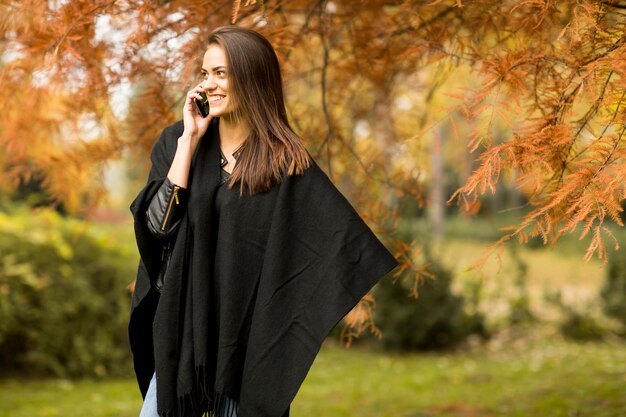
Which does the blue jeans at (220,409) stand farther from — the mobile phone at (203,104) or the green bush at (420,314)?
the green bush at (420,314)

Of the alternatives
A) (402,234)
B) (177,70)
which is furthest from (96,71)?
(402,234)

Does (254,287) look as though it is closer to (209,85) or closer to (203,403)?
(203,403)

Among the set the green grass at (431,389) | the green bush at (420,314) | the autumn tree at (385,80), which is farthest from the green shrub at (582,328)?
the autumn tree at (385,80)

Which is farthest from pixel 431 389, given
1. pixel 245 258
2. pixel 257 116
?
pixel 257 116

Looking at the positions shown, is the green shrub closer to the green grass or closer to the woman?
the green grass

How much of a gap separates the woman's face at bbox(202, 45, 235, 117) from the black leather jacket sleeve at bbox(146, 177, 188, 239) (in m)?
0.32

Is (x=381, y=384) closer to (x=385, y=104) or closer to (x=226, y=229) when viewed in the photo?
(x=385, y=104)

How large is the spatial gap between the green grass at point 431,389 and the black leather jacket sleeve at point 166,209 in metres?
3.65

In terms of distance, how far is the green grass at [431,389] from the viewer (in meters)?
6.09

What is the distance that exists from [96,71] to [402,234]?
5.64m

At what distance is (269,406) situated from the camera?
8.73 ft

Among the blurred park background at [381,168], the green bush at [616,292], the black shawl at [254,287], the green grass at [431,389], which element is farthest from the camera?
the green bush at [616,292]

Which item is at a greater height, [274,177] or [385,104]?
[385,104]

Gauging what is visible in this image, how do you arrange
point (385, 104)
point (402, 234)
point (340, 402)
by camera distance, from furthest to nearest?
1. point (402, 234)
2. point (340, 402)
3. point (385, 104)
